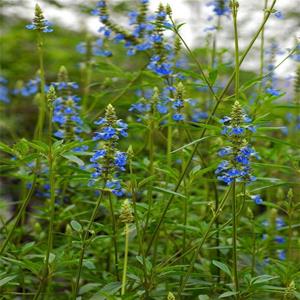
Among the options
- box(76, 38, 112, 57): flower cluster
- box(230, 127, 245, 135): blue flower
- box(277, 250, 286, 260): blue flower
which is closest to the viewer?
box(230, 127, 245, 135): blue flower

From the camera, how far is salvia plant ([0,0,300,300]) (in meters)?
2.79

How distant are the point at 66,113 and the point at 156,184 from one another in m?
0.75

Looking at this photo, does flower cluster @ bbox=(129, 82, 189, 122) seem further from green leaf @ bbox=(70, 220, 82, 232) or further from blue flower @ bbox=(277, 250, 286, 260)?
blue flower @ bbox=(277, 250, 286, 260)

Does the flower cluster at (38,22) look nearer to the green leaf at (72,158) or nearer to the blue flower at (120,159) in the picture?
the green leaf at (72,158)

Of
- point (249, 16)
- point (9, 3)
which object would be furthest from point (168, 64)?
point (249, 16)

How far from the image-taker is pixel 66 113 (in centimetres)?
374

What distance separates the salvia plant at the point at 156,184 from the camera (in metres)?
2.79

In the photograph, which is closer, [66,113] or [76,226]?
[76,226]

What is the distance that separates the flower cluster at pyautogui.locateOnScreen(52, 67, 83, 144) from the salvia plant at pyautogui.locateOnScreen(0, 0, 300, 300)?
1 cm

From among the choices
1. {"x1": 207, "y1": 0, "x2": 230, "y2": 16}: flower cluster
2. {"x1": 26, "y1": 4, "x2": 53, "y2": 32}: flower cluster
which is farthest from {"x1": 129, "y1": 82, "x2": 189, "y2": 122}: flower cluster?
{"x1": 207, "y1": 0, "x2": 230, "y2": 16}: flower cluster

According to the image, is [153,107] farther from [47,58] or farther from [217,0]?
[47,58]

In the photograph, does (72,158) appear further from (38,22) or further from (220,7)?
(220,7)

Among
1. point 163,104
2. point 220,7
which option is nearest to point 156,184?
point 163,104

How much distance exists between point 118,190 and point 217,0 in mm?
1897
